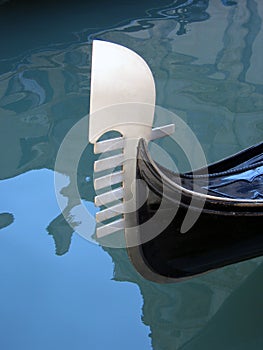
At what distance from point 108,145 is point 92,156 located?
44.5 inches

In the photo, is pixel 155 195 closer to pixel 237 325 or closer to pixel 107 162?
pixel 107 162

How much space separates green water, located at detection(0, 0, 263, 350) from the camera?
56.7 inches

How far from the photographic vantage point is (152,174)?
113 cm

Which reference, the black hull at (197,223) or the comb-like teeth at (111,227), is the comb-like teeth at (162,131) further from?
the comb-like teeth at (111,227)

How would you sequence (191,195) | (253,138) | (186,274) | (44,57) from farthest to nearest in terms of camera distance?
(44,57) → (253,138) → (186,274) → (191,195)

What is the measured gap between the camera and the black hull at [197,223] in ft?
3.80

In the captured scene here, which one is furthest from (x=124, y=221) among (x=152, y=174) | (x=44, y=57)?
(x=44, y=57)

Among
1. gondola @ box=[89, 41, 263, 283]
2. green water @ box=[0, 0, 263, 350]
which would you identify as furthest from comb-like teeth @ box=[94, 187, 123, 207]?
green water @ box=[0, 0, 263, 350]

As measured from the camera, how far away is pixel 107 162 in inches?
43.0

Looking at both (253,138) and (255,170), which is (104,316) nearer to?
(255,170)

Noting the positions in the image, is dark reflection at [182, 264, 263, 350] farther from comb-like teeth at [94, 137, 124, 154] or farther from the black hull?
comb-like teeth at [94, 137, 124, 154]

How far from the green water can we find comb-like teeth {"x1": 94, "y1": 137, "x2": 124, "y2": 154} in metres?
0.56

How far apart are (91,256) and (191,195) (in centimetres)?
60

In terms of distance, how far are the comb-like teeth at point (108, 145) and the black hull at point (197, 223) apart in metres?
0.04
